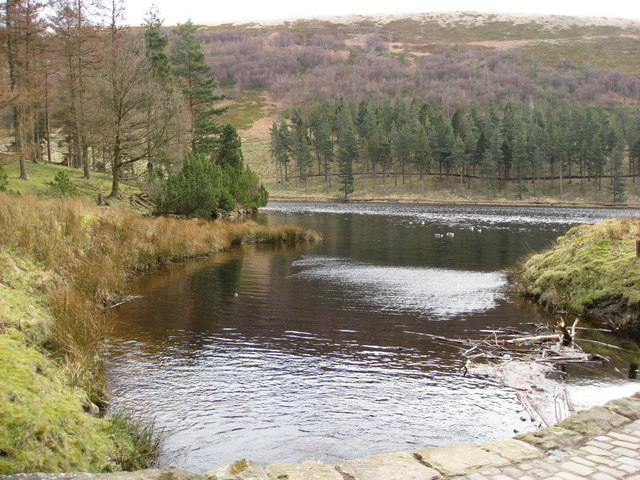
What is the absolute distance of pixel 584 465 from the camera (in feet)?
15.2

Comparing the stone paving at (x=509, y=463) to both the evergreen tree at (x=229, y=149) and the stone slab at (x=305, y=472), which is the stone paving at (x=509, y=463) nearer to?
the stone slab at (x=305, y=472)

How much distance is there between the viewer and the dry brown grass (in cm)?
825

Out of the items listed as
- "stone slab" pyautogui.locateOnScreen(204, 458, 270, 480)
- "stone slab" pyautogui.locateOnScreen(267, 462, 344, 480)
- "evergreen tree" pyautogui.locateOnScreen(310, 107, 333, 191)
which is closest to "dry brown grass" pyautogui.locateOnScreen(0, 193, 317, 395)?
"stone slab" pyautogui.locateOnScreen(204, 458, 270, 480)

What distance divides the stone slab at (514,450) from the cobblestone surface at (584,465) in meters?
0.09

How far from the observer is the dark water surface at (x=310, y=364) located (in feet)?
Result: 22.6

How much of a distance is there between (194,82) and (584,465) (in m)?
53.0

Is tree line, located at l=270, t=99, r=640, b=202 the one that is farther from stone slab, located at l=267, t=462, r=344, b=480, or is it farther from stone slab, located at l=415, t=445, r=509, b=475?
stone slab, located at l=267, t=462, r=344, b=480

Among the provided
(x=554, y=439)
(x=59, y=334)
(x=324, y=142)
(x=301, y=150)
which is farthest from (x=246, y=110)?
(x=554, y=439)

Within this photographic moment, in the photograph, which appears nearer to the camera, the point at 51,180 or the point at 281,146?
the point at 51,180

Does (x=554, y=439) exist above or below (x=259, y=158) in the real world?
below

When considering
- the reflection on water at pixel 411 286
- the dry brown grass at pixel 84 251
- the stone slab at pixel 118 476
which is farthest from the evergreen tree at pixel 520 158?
the stone slab at pixel 118 476

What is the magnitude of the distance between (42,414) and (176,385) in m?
3.30

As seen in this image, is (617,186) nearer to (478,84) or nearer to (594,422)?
(594,422)

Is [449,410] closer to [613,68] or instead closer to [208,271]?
[208,271]
